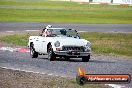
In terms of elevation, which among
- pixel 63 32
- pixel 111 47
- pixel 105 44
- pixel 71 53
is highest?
pixel 63 32

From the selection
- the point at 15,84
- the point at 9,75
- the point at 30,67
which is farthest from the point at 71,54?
the point at 15,84

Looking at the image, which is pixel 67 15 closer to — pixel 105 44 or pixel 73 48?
pixel 105 44

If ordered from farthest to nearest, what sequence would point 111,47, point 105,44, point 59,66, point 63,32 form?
point 105,44 < point 111,47 < point 63,32 < point 59,66

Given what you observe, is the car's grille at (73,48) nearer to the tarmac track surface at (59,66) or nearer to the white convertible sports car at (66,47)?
the white convertible sports car at (66,47)

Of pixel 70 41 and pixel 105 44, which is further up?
pixel 70 41

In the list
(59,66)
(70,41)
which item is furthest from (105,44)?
(59,66)

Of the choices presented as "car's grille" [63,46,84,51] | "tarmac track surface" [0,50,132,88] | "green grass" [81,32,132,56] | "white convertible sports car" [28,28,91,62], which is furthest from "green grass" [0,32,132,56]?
"car's grille" [63,46,84,51]

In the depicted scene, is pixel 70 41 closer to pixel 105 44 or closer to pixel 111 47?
pixel 111 47

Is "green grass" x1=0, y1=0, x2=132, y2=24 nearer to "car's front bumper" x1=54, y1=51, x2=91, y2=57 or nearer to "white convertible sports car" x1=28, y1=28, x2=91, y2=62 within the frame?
"white convertible sports car" x1=28, y1=28, x2=91, y2=62

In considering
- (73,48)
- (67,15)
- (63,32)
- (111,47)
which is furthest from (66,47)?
(67,15)

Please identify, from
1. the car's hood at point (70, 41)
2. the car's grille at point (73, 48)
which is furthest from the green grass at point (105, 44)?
the car's grille at point (73, 48)

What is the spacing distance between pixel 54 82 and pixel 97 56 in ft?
36.9

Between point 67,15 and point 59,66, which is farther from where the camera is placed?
point 67,15

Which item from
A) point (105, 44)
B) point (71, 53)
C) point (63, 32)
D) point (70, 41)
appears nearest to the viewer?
point (71, 53)
